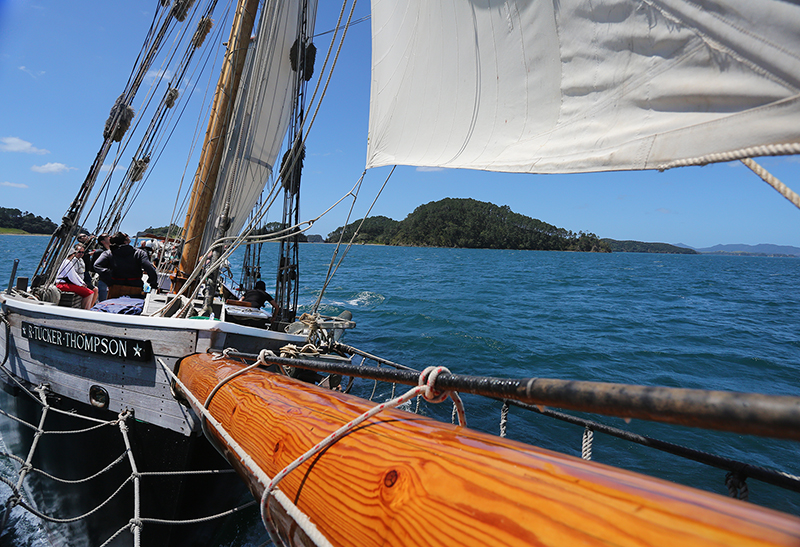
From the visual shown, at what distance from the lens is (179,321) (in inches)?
133

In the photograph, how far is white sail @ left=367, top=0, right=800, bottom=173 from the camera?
3.64 ft

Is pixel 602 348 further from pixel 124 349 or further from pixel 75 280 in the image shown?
pixel 75 280

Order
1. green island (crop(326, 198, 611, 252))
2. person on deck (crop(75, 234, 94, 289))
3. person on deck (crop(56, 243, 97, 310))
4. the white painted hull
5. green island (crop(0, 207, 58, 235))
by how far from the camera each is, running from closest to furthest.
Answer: the white painted hull < person on deck (crop(56, 243, 97, 310)) < person on deck (crop(75, 234, 94, 289)) < green island (crop(0, 207, 58, 235)) < green island (crop(326, 198, 611, 252))

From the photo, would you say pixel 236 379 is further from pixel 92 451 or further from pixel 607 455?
pixel 607 455

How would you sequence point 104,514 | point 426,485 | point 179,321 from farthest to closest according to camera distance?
point 104,514 < point 179,321 < point 426,485

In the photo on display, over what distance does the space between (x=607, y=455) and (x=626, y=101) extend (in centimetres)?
558

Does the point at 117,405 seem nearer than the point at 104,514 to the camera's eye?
Yes

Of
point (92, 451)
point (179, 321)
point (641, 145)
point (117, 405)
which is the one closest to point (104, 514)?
point (92, 451)

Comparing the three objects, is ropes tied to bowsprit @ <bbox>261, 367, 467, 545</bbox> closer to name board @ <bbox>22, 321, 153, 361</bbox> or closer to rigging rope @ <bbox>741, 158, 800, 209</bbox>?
rigging rope @ <bbox>741, 158, 800, 209</bbox>

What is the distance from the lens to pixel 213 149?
6.46 m

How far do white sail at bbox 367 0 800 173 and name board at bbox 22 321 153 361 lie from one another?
271cm

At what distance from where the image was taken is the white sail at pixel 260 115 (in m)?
5.73

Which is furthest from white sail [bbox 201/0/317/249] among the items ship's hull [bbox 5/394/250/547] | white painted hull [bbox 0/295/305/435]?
ship's hull [bbox 5/394/250/547]

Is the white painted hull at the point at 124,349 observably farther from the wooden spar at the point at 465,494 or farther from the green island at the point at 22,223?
the green island at the point at 22,223
